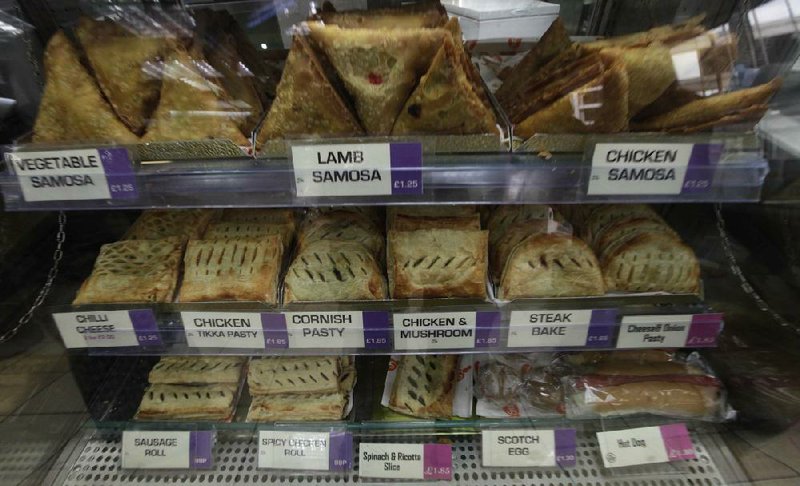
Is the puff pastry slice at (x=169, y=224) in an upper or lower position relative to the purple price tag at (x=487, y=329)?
upper

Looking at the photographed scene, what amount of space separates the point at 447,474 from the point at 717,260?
33.0 inches

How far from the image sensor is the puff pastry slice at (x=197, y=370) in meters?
1.28

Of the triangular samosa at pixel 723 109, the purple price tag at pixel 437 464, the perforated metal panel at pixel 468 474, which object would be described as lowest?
the perforated metal panel at pixel 468 474

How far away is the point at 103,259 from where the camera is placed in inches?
43.9

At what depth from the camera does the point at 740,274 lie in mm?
1142

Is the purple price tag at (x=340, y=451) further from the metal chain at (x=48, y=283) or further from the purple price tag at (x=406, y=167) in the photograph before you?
the metal chain at (x=48, y=283)

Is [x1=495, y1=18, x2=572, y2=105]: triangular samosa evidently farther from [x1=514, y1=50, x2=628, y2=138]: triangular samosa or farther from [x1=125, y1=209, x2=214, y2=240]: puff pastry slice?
[x1=125, y1=209, x2=214, y2=240]: puff pastry slice

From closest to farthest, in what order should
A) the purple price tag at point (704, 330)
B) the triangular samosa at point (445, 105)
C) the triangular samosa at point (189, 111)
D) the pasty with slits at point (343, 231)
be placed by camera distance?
the triangular samosa at point (445, 105)
the triangular samosa at point (189, 111)
the purple price tag at point (704, 330)
the pasty with slits at point (343, 231)

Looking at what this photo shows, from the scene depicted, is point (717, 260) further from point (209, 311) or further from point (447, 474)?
point (209, 311)

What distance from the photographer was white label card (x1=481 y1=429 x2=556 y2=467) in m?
1.19

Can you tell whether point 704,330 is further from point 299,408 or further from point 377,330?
point 299,408

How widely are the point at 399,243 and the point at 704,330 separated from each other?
0.68 m

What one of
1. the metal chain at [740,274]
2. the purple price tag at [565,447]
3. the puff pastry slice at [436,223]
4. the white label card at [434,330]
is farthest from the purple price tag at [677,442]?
the puff pastry slice at [436,223]

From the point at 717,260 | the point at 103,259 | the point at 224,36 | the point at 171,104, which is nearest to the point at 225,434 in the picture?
the point at 103,259
